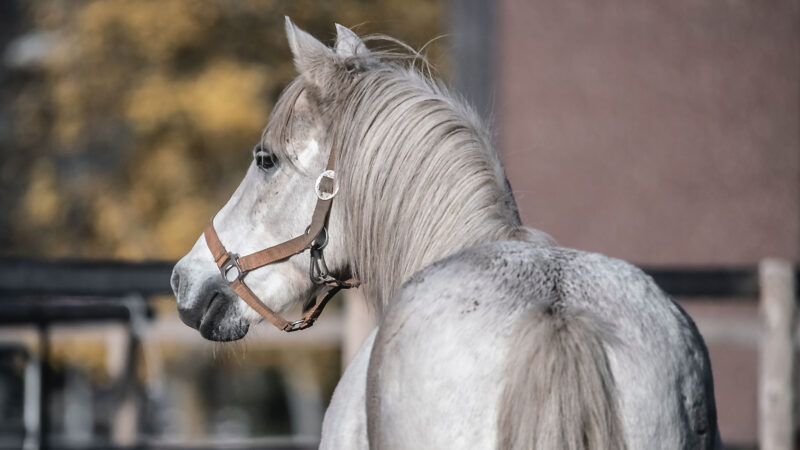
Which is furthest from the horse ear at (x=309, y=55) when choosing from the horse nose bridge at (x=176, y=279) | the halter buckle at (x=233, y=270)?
the horse nose bridge at (x=176, y=279)

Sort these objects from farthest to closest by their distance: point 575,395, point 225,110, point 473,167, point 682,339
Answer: point 225,110
point 473,167
point 682,339
point 575,395

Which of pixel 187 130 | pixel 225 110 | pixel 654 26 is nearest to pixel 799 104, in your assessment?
pixel 654 26

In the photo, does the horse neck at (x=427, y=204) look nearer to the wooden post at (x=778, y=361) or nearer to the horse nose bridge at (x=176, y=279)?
the horse nose bridge at (x=176, y=279)

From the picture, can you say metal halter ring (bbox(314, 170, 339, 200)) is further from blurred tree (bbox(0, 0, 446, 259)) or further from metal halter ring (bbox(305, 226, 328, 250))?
blurred tree (bbox(0, 0, 446, 259))

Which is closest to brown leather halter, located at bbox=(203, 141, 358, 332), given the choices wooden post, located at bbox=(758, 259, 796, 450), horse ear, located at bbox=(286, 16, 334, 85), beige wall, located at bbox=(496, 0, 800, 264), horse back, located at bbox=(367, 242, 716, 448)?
horse ear, located at bbox=(286, 16, 334, 85)

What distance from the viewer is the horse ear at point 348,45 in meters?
2.69

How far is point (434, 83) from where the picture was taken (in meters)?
2.61

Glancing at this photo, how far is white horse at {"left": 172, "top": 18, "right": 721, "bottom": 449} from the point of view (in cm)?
172

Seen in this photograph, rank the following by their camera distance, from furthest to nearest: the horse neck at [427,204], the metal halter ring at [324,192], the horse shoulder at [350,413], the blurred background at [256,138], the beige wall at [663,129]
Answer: the beige wall at [663,129] < the blurred background at [256,138] < the metal halter ring at [324,192] < the horse neck at [427,204] < the horse shoulder at [350,413]

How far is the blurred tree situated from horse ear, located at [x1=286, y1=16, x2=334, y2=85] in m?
8.03

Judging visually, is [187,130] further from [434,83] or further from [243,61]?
[434,83]

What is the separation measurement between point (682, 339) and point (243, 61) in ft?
32.5

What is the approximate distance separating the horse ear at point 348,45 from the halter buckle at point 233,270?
68 centimetres

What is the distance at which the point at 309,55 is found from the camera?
2.65 metres
